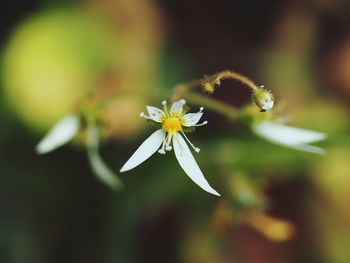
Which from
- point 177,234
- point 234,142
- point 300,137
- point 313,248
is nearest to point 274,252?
point 313,248

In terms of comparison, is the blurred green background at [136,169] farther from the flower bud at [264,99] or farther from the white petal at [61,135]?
the flower bud at [264,99]

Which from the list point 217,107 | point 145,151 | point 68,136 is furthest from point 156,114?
point 68,136

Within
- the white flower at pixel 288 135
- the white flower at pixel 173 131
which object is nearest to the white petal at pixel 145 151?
the white flower at pixel 173 131

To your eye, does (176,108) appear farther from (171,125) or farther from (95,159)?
(95,159)

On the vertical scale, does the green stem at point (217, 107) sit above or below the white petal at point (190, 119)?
Answer: above

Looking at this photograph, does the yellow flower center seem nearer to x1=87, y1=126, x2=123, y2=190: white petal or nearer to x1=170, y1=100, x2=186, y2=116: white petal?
x1=170, y1=100, x2=186, y2=116: white petal

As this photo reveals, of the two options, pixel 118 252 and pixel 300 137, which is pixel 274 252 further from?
pixel 300 137
